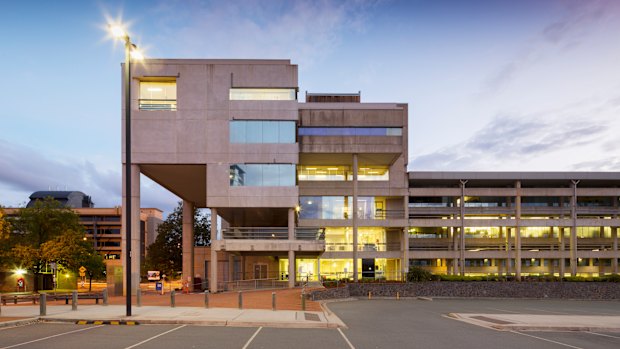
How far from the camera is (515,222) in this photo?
207 feet

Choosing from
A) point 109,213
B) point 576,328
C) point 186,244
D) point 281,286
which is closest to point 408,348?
point 576,328

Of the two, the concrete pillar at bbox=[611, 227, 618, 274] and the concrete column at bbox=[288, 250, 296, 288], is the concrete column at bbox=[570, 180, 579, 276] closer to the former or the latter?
the concrete pillar at bbox=[611, 227, 618, 274]

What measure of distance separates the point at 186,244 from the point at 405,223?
26.9 meters

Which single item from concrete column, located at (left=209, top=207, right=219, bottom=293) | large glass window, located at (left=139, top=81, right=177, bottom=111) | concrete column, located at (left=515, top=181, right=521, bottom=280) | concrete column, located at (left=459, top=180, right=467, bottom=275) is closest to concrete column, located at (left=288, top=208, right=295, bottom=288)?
concrete column, located at (left=209, top=207, right=219, bottom=293)

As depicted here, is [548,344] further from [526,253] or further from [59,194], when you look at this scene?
[59,194]

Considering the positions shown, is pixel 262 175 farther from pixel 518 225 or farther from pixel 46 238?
pixel 518 225

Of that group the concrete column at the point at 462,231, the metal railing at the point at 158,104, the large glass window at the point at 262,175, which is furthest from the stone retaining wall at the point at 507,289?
the metal railing at the point at 158,104

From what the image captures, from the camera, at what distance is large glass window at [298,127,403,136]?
5219 centimetres

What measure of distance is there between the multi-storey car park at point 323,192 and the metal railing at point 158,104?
0.11 metres

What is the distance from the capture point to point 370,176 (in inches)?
2331

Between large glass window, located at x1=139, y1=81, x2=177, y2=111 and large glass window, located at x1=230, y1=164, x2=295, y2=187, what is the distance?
760 centimetres

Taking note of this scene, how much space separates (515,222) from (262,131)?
4155cm

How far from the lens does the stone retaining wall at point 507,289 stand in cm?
4425

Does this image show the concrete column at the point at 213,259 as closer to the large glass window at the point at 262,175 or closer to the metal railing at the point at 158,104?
the large glass window at the point at 262,175
